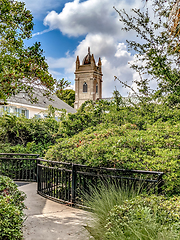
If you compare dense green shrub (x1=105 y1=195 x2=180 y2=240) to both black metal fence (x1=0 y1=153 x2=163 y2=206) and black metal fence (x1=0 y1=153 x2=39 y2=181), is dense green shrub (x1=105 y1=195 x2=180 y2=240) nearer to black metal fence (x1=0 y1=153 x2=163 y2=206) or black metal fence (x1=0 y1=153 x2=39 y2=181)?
black metal fence (x1=0 y1=153 x2=163 y2=206)

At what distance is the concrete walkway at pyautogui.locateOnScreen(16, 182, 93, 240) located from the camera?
12.8ft

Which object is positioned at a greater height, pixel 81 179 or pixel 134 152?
pixel 134 152

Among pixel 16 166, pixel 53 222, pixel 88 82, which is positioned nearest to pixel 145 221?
pixel 53 222

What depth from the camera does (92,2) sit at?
6887mm

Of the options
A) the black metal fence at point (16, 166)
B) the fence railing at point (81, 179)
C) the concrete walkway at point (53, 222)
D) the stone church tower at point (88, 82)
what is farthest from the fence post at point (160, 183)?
the stone church tower at point (88, 82)

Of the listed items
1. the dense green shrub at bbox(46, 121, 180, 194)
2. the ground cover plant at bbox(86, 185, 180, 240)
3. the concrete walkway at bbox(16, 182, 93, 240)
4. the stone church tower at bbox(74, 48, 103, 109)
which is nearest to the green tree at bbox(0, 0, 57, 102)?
the dense green shrub at bbox(46, 121, 180, 194)

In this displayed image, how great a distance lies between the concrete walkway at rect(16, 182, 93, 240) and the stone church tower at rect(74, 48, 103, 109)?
213 ft

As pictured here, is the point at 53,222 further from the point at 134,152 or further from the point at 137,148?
the point at 137,148

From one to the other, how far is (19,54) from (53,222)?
12.6ft

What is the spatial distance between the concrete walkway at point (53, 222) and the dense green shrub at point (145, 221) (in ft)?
1.90

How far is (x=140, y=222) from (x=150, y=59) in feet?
20.5

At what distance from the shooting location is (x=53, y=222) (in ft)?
14.8

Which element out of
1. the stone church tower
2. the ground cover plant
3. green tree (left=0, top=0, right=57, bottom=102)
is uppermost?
the stone church tower

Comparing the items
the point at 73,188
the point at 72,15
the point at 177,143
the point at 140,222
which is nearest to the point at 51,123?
the point at 72,15
